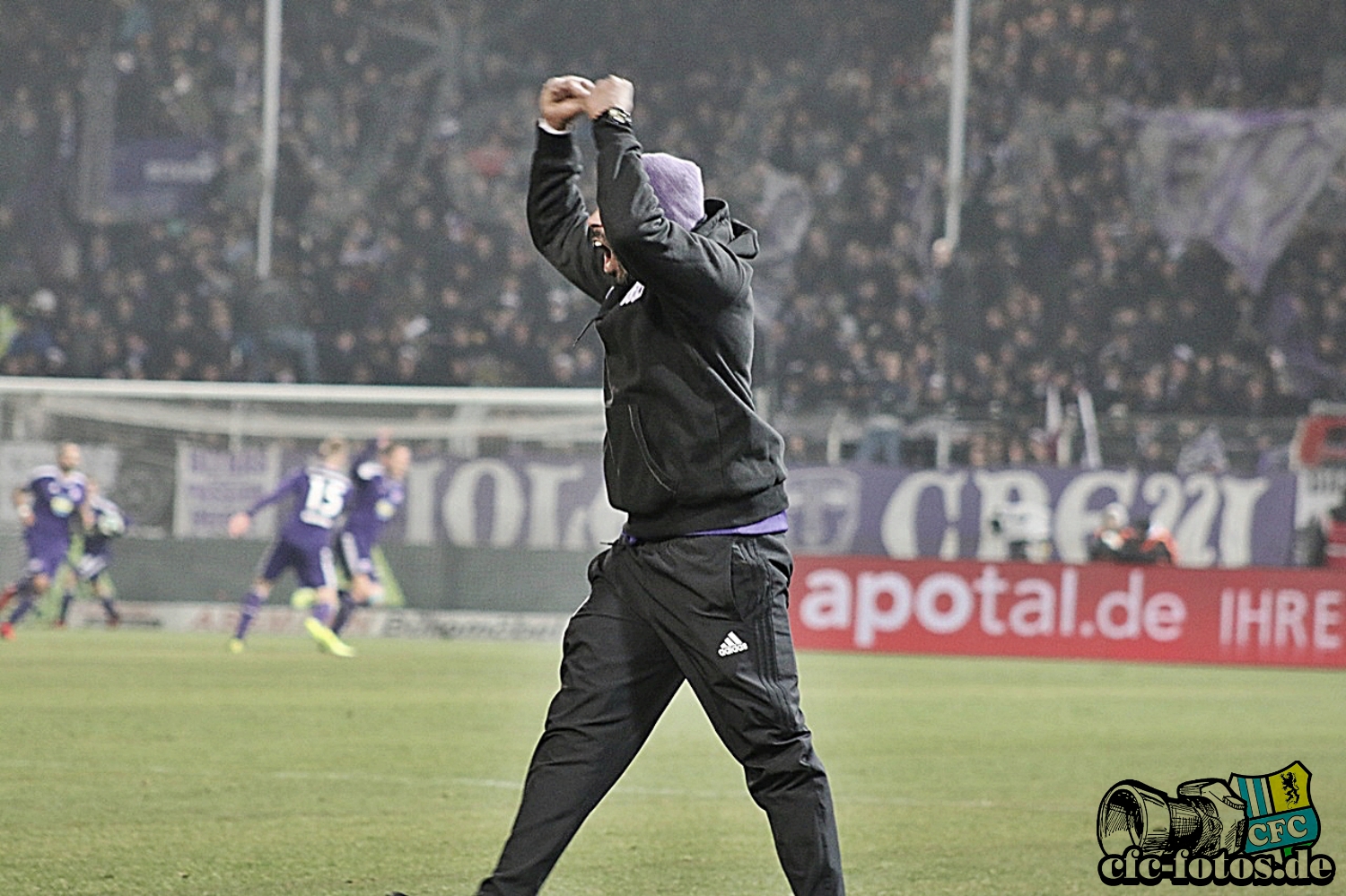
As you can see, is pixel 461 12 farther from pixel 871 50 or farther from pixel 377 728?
pixel 377 728

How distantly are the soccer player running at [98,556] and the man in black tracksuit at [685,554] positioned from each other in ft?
54.0

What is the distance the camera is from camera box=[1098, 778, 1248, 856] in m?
7.13

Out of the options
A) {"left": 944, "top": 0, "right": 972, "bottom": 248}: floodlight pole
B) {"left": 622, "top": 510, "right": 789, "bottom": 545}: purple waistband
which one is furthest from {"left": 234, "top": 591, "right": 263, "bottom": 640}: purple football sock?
{"left": 622, "top": 510, "right": 789, "bottom": 545}: purple waistband

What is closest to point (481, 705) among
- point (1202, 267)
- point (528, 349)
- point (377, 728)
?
point (377, 728)

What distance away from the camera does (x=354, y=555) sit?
19.1m

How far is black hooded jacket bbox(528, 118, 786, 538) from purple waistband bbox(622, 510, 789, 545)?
1 cm

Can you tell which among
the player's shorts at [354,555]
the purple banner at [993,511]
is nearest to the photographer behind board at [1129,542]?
the purple banner at [993,511]

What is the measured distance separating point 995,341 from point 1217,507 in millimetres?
4812

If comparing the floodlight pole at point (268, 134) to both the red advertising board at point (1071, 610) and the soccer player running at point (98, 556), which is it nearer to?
the soccer player running at point (98, 556)

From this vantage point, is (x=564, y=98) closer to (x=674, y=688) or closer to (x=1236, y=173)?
(x=674, y=688)

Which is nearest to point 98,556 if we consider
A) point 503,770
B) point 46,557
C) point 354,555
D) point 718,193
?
point 46,557

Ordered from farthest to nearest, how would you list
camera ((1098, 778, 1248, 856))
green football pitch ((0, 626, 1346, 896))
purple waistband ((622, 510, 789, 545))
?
camera ((1098, 778, 1248, 856)) < green football pitch ((0, 626, 1346, 896)) < purple waistband ((622, 510, 789, 545))

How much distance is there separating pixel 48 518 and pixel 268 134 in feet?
24.8

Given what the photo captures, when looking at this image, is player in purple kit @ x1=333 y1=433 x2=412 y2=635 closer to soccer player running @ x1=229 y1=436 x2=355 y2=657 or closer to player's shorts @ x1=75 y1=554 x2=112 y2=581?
soccer player running @ x1=229 y1=436 x2=355 y2=657
